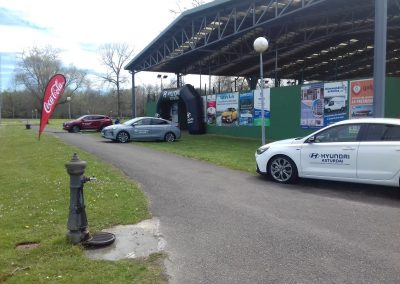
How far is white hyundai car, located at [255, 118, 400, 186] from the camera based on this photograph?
8.13 metres

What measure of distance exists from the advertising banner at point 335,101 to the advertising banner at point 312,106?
1.11 feet

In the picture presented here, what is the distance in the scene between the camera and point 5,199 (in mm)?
7973

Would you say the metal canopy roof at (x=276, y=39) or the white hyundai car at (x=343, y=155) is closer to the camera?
the white hyundai car at (x=343, y=155)

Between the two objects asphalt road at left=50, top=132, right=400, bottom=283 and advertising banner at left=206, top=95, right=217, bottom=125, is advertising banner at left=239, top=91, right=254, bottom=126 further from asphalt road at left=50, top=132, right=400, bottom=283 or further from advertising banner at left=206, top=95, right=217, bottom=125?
asphalt road at left=50, top=132, right=400, bottom=283

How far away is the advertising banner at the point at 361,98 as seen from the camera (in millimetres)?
17078

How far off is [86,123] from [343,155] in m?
31.2

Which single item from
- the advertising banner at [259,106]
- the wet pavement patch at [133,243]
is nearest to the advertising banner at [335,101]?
the advertising banner at [259,106]

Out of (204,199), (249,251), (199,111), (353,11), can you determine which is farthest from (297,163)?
(199,111)

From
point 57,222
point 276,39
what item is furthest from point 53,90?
point 276,39

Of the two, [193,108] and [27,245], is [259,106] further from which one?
[27,245]

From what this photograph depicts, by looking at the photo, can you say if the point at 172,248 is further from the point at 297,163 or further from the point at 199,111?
the point at 199,111

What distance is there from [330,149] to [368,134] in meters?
0.82

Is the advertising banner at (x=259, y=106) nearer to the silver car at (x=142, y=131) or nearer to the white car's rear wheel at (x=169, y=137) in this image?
the silver car at (x=142, y=131)

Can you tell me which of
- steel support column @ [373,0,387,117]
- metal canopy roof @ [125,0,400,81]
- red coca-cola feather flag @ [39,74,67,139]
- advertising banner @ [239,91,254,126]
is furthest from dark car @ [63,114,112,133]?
steel support column @ [373,0,387,117]
